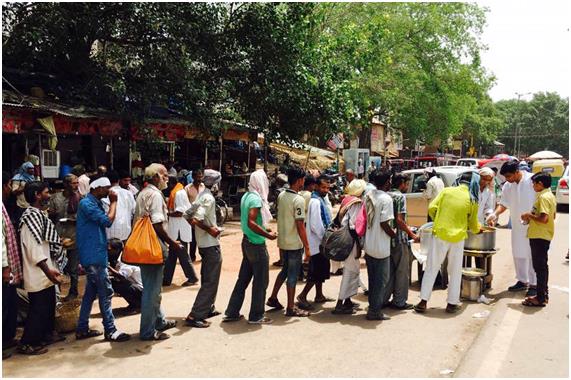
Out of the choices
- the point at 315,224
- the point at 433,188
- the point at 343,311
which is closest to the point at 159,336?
the point at 343,311

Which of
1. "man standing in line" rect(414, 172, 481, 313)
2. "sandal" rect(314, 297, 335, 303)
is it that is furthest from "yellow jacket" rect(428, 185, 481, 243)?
"sandal" rect(314, 297, 335, 303)

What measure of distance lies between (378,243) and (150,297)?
Result: 2.50m

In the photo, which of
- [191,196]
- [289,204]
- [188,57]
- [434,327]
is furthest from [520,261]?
[188,57]

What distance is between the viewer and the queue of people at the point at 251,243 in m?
4.79

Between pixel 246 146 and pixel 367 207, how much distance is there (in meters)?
13.2

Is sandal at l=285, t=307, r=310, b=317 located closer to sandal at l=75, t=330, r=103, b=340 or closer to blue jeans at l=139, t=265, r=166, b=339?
blue jeans at l=139, t=265, r=166, b=339

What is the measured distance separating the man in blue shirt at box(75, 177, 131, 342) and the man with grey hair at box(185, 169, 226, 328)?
777mm

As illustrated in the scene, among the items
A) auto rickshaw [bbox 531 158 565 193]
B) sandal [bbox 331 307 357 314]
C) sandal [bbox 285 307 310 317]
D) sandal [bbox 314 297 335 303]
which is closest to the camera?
sandal [bbox 285 307 310 317]

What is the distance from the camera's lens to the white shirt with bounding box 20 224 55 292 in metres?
4.54

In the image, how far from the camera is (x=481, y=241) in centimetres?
681

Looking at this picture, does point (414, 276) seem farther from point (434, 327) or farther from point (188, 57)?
point (188, 57)

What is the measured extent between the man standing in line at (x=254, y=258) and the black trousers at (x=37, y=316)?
6.07 ft

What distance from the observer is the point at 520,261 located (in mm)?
6969

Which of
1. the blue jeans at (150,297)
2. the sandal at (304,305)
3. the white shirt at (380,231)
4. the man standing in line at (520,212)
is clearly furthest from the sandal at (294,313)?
the man standing in line at (520,212)
